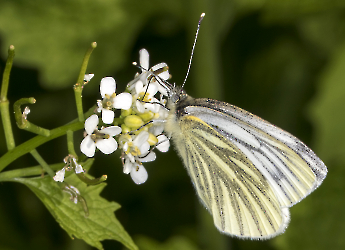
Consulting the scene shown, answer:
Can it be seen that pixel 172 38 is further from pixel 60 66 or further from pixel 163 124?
pixel 163 124

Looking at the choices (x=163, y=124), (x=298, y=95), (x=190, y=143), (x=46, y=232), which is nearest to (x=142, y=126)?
(x=163, y=124)

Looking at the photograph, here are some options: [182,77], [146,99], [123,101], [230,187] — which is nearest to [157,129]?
[146,99]

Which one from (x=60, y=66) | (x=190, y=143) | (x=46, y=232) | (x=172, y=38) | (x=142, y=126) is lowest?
(x=46, y=232)

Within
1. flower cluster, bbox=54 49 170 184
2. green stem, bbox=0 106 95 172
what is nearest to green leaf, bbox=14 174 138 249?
green stem, bbox=0 106 95 172

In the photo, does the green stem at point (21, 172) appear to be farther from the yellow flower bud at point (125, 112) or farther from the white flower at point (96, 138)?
the yellow flower bud at point (125, 112)

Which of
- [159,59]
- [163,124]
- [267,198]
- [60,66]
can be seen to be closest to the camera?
[163,124]

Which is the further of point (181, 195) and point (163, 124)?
point (181, 195)
